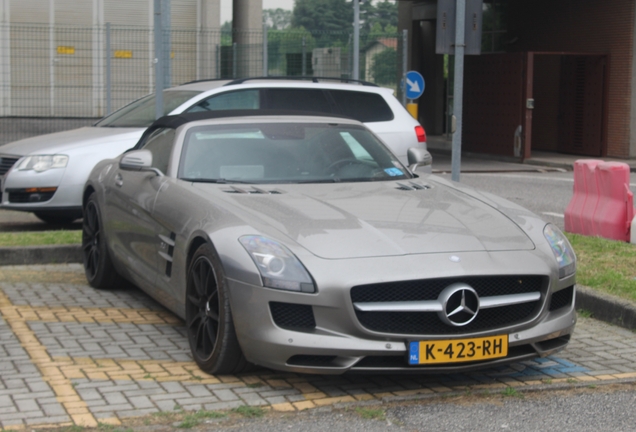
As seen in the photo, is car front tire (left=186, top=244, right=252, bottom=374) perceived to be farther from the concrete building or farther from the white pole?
the concrete building

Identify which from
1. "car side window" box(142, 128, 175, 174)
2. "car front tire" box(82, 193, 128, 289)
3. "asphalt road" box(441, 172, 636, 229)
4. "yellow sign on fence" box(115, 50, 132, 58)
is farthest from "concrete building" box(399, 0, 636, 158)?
"car side window" box(142, 128, 175, 174)

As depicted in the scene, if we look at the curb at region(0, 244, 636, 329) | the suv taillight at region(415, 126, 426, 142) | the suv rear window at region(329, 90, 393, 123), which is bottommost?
the curb at region(0, 244, 636, 329)

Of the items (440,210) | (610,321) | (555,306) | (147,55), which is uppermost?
(147,55)

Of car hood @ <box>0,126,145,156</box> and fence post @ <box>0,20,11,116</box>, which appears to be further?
fence post @ <box>0,20,11,116</box>

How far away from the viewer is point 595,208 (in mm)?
9953

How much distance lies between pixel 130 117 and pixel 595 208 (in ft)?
16.9

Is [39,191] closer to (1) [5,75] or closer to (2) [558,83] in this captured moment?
(1) [5,75]

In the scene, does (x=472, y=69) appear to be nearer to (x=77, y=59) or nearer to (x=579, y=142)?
(x=579, y=142)

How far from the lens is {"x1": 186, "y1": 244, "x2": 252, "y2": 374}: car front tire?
16.4 feet

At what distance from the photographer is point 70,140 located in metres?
10.3

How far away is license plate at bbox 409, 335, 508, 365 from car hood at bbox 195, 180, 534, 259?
467 millimetres

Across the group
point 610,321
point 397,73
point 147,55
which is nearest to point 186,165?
point 610,321

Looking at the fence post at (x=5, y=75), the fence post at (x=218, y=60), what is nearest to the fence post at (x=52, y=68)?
the fence post at (x=5, y=75)

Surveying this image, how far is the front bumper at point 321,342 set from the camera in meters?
4.68
